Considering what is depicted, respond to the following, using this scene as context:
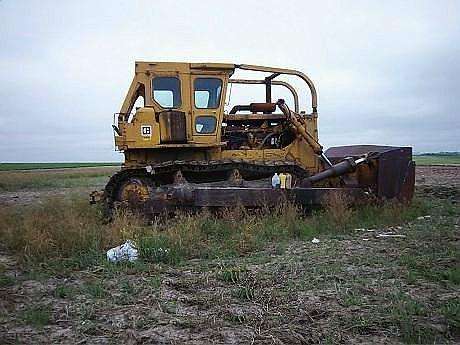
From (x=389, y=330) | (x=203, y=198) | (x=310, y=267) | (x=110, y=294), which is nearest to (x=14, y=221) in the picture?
→ (x=203, y=198)

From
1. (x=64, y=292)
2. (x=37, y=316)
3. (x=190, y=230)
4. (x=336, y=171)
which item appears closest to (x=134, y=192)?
(x=190, y=230)

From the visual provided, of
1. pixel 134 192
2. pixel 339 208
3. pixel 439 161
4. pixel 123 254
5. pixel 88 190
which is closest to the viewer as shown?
pixel 123 254

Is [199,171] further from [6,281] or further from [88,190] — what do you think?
[88,190]

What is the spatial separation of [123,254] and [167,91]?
5.08 meters

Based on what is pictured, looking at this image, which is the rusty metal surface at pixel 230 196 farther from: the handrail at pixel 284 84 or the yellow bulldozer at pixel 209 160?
the handrail at pixel 284 84

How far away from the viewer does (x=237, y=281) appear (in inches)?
222

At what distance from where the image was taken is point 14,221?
941cm

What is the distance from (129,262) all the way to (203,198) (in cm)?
373

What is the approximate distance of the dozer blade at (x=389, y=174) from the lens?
1052cm

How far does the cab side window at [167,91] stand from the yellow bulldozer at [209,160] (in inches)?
0.9

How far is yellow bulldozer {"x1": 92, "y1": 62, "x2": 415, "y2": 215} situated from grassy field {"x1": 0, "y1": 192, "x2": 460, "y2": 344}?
2.80 feet

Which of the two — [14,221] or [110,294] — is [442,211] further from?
[14,221]

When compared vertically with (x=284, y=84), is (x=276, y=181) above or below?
below

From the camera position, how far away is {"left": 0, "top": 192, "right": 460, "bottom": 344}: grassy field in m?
4.23
